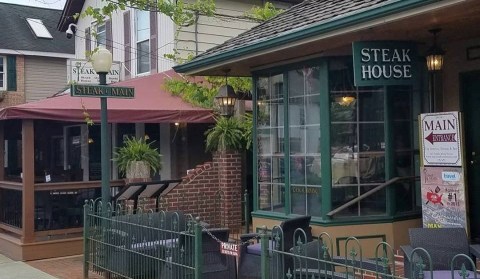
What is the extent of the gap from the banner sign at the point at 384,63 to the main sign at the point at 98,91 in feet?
11.7

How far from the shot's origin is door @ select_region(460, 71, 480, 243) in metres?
7.86

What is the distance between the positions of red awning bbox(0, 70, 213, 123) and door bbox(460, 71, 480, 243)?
20.1 feet

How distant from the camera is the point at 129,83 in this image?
14.2m

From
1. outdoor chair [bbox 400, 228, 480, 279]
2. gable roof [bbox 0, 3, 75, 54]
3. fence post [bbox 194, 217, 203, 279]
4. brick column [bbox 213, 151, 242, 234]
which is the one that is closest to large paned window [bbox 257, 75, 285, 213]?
brick column [bbox 213, 151, 242, 234]

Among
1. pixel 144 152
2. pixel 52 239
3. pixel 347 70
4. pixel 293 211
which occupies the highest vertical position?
pixel 347 70

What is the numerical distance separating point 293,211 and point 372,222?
Result: 3.83ft

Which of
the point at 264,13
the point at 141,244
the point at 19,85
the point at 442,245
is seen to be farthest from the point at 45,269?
the point at 19,85

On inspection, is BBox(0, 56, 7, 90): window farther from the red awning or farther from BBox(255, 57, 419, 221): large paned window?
BBox(255, 57, 419, 221): large paned window

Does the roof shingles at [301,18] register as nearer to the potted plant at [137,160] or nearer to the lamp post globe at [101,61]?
the lamp post globe at [101,61]

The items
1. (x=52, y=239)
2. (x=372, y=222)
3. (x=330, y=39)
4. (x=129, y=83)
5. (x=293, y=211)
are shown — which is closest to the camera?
(x=330, y=39)

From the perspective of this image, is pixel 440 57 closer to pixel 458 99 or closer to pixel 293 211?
pixel 458 99

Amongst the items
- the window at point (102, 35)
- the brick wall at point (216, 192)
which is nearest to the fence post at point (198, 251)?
the brick wall at point (216, 192)

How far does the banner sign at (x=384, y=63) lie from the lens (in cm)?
689

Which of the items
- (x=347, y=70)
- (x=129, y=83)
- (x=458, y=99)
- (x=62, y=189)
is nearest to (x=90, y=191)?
(x=62, y=189)
